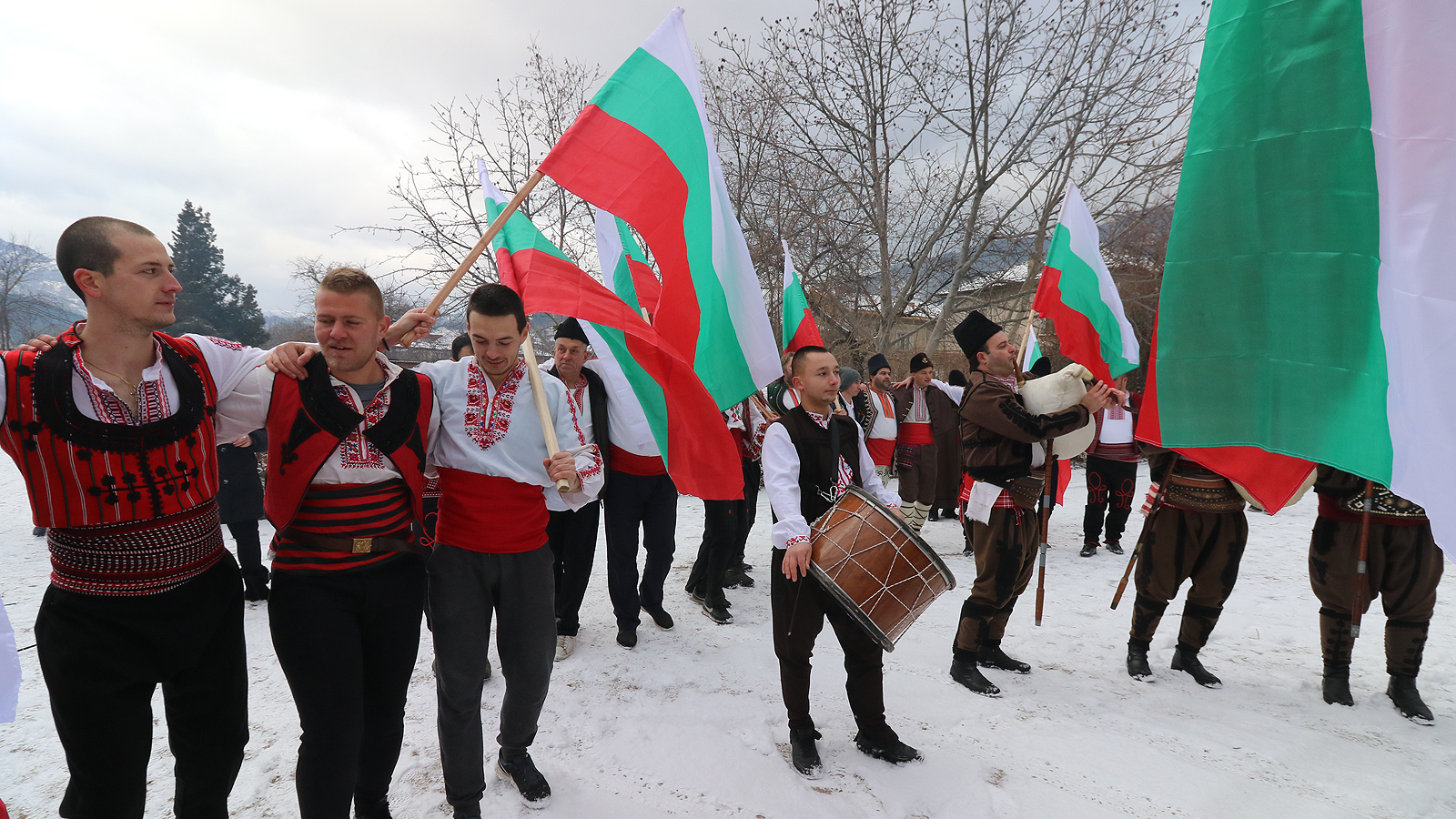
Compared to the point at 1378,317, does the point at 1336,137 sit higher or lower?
higher

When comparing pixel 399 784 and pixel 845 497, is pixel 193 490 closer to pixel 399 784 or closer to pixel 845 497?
pixel 399 784

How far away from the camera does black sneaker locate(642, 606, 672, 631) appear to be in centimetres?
525

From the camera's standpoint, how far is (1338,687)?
401 centimetres

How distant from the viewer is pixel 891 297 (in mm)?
14289

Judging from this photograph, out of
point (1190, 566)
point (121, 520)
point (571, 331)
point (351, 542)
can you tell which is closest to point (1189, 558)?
point (1190, 566)

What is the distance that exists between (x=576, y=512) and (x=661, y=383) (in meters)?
1.94

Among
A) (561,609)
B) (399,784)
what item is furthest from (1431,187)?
(561,609)

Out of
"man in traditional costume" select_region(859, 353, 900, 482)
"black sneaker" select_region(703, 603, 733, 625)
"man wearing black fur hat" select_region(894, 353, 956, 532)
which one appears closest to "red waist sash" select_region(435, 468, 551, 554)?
"black sneaker" select_region(703, 603, 733, 625)

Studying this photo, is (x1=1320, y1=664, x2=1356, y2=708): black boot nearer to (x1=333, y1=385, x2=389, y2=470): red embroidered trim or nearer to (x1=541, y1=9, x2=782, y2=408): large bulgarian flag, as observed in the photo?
(x1=541, y1=9, x2=782, y2=408): large bulgarian flag

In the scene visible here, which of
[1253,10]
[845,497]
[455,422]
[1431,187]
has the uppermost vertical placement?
[1253,10]

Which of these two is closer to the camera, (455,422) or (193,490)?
(193,490)

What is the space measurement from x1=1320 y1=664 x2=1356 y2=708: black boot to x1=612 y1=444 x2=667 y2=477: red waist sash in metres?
4.25

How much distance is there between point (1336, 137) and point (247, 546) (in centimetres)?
689

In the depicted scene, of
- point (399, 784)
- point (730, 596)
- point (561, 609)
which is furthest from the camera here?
point (730, 596)
